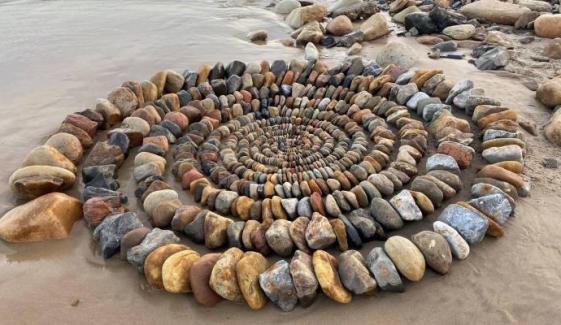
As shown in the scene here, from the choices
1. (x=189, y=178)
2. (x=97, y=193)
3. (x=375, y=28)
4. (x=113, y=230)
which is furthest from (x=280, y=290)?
(x=375, y=28)

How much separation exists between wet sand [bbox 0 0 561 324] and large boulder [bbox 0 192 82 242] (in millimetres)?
65

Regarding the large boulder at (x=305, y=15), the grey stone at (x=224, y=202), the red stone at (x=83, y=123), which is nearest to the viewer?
the grey stone at (x=224, y=202)

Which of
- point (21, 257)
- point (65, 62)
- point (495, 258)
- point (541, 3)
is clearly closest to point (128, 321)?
point (21, 257)

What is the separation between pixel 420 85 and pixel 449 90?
12.2 inches

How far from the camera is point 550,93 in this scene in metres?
4.32

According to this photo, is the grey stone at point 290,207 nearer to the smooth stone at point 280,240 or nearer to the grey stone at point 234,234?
the smooth stone at point 280,240

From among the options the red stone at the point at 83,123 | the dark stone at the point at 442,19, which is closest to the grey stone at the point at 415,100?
the dark stone at the point at 442,19

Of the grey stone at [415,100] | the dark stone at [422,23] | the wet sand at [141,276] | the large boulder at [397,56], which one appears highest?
the dark stone at [422,23]

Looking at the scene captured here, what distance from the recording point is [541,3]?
7223 mm

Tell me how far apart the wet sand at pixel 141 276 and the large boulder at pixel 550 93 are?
98 millimetres

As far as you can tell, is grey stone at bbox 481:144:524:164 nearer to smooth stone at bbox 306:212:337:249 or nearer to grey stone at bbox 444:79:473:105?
grey stone at bbox 444:79:473:105

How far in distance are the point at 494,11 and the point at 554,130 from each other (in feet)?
13.0

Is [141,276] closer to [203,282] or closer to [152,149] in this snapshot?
[203,282]

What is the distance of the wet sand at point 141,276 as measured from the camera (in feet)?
8.05
